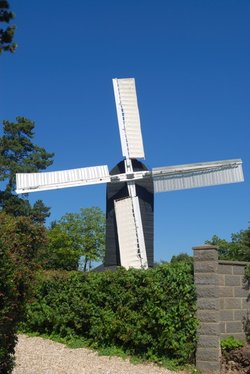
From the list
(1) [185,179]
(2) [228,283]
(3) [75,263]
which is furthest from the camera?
(3) [75,263]

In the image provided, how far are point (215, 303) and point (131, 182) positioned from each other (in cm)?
1131

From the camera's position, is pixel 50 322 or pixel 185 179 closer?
pixel 50 322

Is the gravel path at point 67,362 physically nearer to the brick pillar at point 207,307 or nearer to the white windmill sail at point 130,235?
the brick pillar at point 207,307

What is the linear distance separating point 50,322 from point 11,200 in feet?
99.6

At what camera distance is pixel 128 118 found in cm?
2352

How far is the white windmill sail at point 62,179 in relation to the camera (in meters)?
21.6

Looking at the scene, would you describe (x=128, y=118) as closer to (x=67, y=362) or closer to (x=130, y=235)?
(x=130, y=235)

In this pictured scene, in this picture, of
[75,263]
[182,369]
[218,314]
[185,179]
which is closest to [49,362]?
[182,369]

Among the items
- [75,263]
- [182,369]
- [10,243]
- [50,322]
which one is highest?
[75,263]

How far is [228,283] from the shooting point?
1039 cm

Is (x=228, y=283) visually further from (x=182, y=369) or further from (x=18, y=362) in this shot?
(x=18, y=362)

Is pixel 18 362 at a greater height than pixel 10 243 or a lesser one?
lesser

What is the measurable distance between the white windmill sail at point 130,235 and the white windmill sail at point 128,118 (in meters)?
2.55

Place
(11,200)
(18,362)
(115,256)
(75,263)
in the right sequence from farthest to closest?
(75,263) < (11,200) < (115,256) < (18,362)
